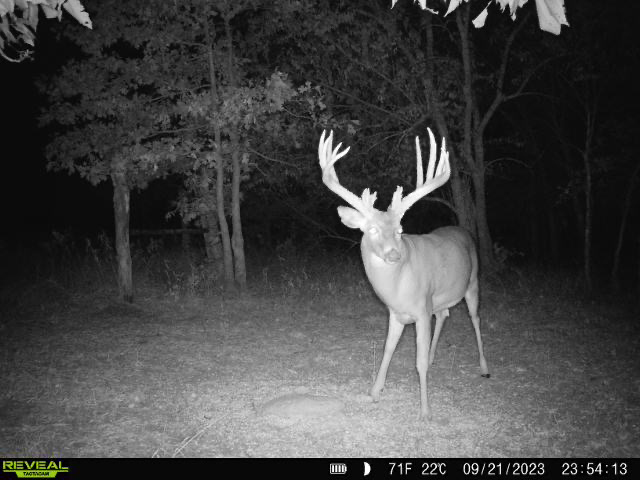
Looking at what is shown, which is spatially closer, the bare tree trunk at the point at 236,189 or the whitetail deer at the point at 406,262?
the whitetail deer at the point at 406,262

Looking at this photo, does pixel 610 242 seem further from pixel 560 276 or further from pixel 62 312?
pixel 62 312

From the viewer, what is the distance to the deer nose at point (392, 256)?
4.44m

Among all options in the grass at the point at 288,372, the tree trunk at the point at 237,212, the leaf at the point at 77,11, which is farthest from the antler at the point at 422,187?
the tree trunk at the point at 237,212

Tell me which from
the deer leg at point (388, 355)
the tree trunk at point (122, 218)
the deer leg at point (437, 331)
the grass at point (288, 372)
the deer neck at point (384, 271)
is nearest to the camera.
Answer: the grass at point (288, 372)

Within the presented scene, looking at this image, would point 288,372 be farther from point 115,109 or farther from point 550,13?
point 115,109

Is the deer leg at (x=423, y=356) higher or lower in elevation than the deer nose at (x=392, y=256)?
lower

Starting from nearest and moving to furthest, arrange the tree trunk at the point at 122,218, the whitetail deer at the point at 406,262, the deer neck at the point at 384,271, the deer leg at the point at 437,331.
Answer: the whitetail deer at the point at 406,262, the deer neck at the point at 384,271, the deer leg at the point at 437,331, the tree trunk at the point at 122,218

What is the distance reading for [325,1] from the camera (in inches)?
389

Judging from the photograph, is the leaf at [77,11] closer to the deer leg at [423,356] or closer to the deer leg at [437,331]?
the deer leg at [423,356]

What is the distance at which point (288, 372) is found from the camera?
5848 millimetres

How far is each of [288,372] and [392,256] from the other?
217 cm

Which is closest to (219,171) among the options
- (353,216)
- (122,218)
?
(122,218)
